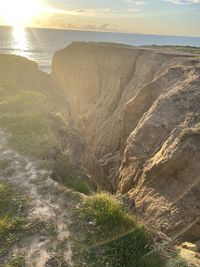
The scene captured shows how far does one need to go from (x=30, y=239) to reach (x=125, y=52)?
3248 centimetres

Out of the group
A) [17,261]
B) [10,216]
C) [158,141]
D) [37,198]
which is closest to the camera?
[17,261]

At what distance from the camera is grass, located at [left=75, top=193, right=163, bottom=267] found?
7.54 m

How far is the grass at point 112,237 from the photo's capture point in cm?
754

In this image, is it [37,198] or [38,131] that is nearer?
[37,198]

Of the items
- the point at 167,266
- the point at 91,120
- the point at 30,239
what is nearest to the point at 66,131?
the point at 30,239

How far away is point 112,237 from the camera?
8.05 meters

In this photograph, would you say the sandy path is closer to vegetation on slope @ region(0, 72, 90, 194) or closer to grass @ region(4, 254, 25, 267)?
grass @ region(4, 254, 25, 267)

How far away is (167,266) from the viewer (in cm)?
756

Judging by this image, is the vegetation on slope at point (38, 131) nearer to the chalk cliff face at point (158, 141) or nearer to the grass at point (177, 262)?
the grass at point (177, 262)

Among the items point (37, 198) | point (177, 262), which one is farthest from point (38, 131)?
point (177, 262)

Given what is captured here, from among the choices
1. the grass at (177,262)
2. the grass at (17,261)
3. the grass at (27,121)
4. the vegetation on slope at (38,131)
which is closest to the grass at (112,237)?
the grass at (177,262)

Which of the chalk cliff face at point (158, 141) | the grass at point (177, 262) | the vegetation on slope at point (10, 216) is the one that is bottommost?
the chalk cliff face at point (158, 141)

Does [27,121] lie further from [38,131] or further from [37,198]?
[37,198]

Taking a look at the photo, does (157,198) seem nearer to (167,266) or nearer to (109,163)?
(167,266)
